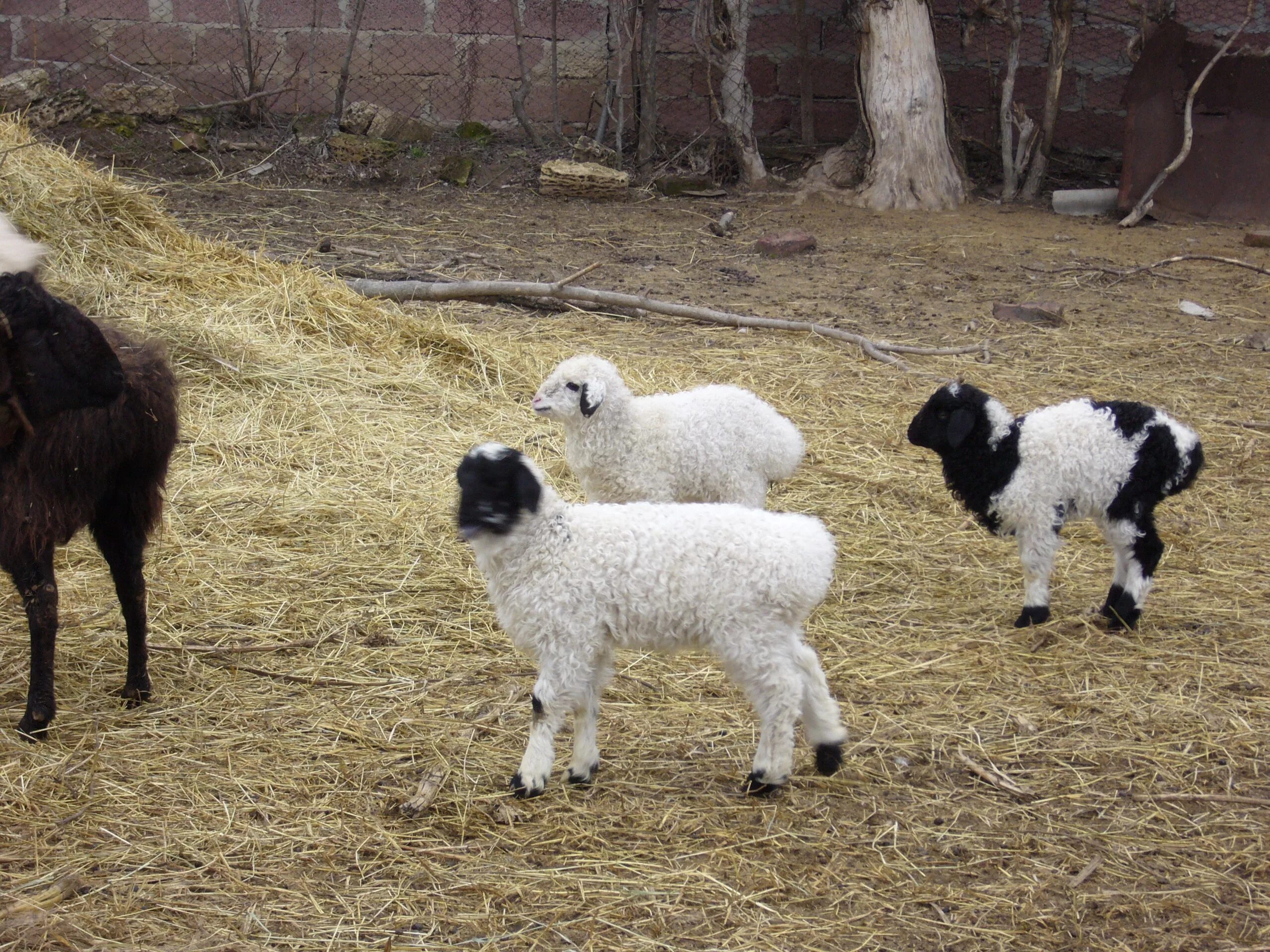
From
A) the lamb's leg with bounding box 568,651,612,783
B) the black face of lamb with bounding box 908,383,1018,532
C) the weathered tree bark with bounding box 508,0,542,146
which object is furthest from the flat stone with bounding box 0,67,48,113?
the lamb's leg with bounding box 568,651,612,783

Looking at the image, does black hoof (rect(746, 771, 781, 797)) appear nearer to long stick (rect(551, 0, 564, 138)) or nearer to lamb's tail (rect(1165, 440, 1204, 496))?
lamb's tail (rect(1165, 440, 1204, 496))

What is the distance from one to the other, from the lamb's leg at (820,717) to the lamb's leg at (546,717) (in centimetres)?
67

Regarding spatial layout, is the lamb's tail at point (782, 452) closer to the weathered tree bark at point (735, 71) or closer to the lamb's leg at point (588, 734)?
the lamb's leg at point (588, 734)

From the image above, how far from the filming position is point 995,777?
12.6 ft

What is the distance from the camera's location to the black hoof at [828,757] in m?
3.81

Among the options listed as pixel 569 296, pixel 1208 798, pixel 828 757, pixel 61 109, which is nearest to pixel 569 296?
pixel 569 296

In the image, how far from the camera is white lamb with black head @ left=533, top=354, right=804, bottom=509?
528cm

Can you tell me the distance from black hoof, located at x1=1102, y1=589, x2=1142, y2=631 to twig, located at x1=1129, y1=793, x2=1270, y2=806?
4.19 feet

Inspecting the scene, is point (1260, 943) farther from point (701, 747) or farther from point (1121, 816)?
point (701, 747)

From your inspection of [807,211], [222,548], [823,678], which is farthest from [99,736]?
[807,211]

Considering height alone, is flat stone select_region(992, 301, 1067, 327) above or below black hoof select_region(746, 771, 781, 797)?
above

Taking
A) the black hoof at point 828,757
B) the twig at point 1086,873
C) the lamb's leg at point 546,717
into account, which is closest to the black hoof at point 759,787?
the black hoof at point 828,757

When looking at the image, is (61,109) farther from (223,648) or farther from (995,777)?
(995,777)

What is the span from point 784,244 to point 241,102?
19.5 ft
